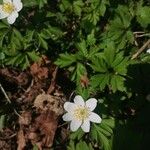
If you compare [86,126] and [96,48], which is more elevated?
[96,48]

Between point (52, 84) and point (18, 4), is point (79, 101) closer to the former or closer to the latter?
point (52, 84)

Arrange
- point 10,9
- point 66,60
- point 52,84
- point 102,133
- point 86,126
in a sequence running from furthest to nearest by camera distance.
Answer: point 52,84 → point 66,60 → point 10,9 → point 102,133 → point 86,126

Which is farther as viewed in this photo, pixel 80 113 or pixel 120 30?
pixel 120 30

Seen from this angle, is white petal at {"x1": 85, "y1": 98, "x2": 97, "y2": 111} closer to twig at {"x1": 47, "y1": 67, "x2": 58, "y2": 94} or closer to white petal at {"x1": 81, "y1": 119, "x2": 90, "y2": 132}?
white petal at {"x1": 81, "y1": 119, "x2": 90, "y2": 132}

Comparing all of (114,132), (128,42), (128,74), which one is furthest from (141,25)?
(114,132)

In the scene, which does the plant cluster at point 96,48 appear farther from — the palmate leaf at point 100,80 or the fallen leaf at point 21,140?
the fallen leaf at point 21,140

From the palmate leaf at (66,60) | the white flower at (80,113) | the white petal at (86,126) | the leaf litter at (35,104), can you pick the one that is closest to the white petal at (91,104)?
the white flower at (80,113)

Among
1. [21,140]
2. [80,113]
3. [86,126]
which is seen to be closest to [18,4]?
[80,113]
